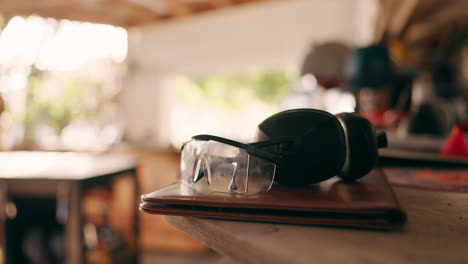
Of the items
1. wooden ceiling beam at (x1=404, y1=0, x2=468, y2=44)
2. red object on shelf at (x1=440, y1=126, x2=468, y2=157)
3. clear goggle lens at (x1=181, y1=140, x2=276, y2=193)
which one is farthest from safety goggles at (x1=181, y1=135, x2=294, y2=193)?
wooden ceiling beam at (x1=404, y1=0, x2=468, y2=44)

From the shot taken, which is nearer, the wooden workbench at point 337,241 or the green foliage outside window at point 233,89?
the wooden workbench at point 337,241

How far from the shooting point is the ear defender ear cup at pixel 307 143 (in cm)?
51

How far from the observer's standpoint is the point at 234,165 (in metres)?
0.49

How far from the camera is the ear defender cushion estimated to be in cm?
58

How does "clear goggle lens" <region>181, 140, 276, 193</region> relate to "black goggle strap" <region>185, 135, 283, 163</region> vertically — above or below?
below

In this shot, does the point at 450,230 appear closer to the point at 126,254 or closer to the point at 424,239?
the point at 424,239

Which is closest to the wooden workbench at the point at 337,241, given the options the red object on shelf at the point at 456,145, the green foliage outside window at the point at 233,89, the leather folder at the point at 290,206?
the leather folder at the point at 290,206

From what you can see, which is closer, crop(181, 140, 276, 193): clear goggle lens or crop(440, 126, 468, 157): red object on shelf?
crop(181, 140, 276, 193): clear goggle lens

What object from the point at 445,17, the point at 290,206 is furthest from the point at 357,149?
the point at 445,17

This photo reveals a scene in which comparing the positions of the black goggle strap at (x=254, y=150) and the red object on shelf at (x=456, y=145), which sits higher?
the black goggle strap at (x=254, y=150)

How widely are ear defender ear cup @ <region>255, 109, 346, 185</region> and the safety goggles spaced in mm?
21

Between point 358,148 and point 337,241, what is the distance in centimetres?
26

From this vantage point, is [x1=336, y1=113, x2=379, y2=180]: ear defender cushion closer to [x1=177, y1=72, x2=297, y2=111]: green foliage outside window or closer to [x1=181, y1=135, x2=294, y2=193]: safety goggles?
[x1=181, y1=135, x2=294, y2=193]: safety goggles

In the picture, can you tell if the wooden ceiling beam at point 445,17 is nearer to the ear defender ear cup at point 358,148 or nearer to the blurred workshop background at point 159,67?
the blurred workshop background at point 159,67
